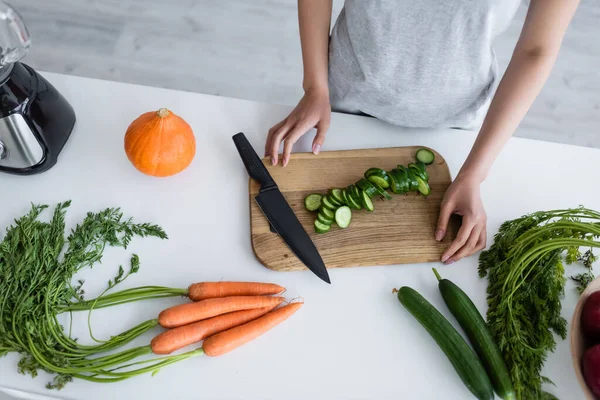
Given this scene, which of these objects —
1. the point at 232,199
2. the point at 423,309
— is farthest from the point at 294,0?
the point at 423,309

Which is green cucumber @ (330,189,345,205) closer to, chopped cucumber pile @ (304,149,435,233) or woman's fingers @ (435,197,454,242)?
chopped cucumber pile @ (304,149,435,233)

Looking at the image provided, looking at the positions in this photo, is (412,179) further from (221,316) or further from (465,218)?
(221,316)

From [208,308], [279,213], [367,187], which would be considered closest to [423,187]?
[367,187]

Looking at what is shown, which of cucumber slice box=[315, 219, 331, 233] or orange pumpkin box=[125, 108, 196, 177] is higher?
orange pumpkin box=[125, 108, 196, 177]

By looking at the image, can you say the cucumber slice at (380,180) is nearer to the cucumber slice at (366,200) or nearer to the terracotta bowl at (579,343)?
the cucumber slice at (366,200)

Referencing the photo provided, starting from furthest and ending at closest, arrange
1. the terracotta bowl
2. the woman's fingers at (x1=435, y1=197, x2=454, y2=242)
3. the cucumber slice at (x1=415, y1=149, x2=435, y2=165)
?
the cucumber slice at (x1=415, y1=149, x2=435, y2=165)
the woman's fingers at (x1=435, y1=197, x2=454, y2=242)
the terracotta bowl

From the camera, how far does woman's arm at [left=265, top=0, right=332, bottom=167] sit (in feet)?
4.25

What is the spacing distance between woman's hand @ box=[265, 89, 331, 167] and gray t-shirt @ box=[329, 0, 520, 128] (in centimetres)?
14

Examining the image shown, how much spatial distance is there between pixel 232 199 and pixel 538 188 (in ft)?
2.60

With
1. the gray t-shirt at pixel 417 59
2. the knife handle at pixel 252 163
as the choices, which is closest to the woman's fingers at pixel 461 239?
the gray t-shirt at pixel 417 59

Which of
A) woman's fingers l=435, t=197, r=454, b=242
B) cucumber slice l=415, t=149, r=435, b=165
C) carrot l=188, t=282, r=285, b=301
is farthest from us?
cucumber slice l=415, t=149, r=435, b=165

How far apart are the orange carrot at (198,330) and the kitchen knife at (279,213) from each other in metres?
0.13

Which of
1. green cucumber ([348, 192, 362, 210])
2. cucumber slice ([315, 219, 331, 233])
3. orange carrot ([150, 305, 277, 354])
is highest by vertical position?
green cucumber ([348, 192, 362, 210])

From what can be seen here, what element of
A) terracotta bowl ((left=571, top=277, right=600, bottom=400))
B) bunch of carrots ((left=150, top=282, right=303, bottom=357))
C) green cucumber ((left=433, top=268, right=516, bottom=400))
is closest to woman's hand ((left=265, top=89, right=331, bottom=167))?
bunch of carrots ((left=150, top=282, right=303, bottom=357))
